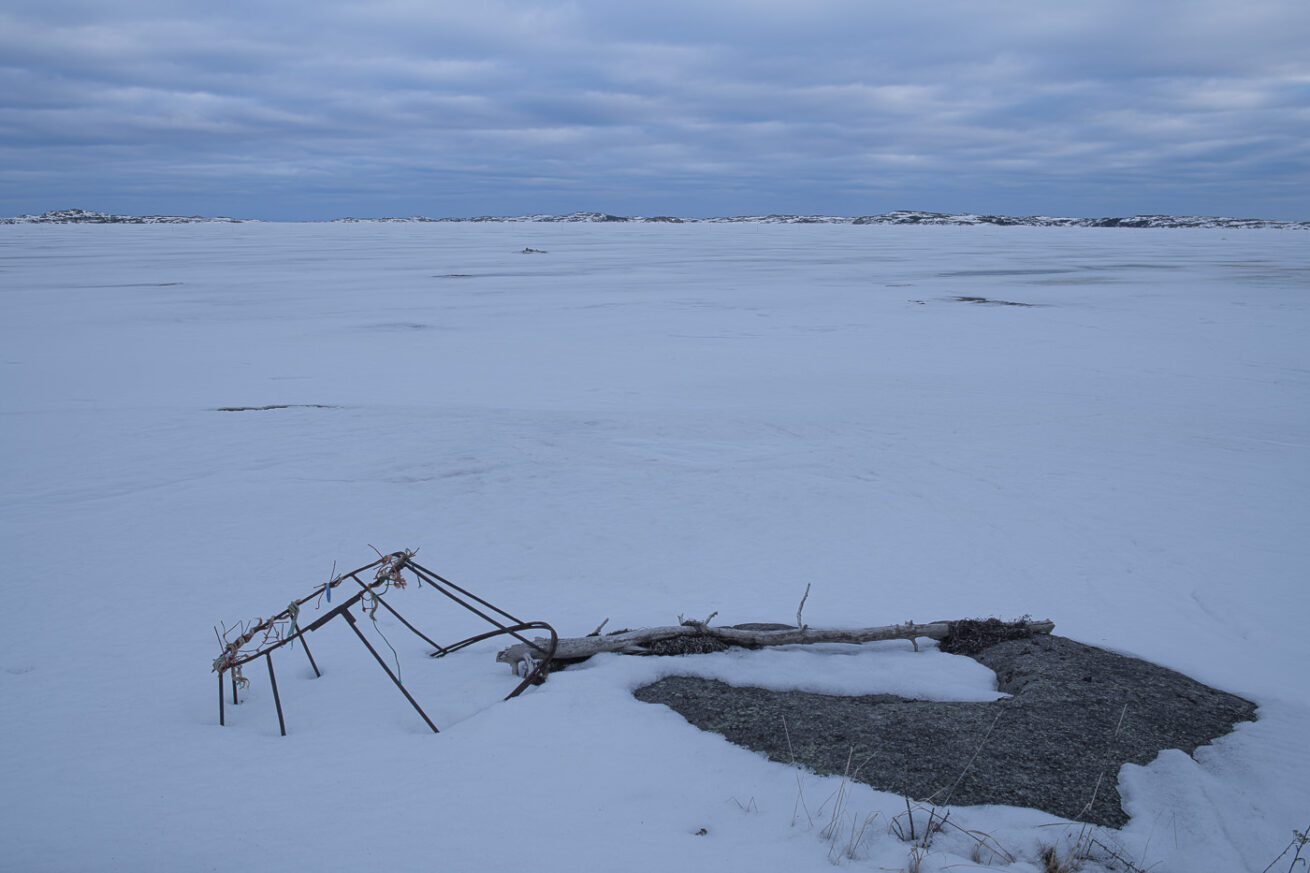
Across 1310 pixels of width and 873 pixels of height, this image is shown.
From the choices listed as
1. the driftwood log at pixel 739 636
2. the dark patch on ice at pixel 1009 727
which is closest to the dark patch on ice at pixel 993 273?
the driftwood log at pixel 739 636

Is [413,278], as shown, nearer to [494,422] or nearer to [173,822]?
[494,422]

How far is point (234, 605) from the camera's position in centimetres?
432

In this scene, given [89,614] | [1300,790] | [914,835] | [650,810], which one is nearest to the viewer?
[914,835]

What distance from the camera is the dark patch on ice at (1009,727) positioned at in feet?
9.14

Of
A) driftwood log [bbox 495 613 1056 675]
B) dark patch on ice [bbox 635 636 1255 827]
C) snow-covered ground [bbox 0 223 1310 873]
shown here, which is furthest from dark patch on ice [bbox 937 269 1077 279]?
dark patch on ice [bbox 635 636 1255 827]

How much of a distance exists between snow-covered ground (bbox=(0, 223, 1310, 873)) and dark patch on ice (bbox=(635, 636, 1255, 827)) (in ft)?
0.33

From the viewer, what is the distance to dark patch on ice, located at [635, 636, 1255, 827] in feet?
9.14

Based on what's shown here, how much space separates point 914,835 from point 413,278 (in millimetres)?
21960

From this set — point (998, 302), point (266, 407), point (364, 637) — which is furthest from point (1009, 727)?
point (998, 302)

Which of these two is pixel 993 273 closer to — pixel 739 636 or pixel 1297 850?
pixel 739 636

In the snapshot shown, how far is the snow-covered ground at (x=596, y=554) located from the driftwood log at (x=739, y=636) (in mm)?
103

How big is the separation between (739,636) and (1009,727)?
1.17m

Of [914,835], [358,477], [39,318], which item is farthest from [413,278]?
[914,835]

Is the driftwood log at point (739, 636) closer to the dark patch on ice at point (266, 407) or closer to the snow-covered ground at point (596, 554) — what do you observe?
the snow-covered ground at point (596, 554)
